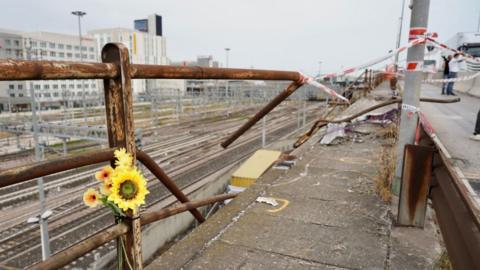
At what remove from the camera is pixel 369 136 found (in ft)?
25.2

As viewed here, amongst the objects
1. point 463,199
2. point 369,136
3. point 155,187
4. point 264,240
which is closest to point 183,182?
point 155,187

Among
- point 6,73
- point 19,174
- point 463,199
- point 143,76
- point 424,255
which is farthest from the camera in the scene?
point 424,255

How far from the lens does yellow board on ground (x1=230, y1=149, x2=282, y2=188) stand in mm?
10485

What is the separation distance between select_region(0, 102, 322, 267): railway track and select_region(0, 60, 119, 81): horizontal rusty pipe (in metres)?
10.3

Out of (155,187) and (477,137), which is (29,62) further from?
(155,187)

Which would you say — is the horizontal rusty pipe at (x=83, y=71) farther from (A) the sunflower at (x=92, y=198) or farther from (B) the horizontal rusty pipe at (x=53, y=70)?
(A) the sunflower at (x=92, y=198)

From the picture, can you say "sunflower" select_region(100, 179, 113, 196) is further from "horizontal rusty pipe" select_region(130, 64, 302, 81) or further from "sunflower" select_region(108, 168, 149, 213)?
"horizontal rusty pipe" select_region(130, 64, 302, 81)

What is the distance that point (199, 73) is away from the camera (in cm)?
199

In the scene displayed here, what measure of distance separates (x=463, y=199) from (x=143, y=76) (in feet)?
6.49

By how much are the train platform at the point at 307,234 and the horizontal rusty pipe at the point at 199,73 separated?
1.37m

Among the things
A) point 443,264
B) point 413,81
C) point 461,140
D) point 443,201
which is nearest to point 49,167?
point 443,201

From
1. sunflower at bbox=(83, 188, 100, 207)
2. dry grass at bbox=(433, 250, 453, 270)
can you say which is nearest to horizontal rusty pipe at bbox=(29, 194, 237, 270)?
sunflower at bbox=(83, 188, 100, 207)

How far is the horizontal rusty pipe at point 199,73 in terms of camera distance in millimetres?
1632

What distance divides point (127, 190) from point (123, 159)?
5.2 inches
